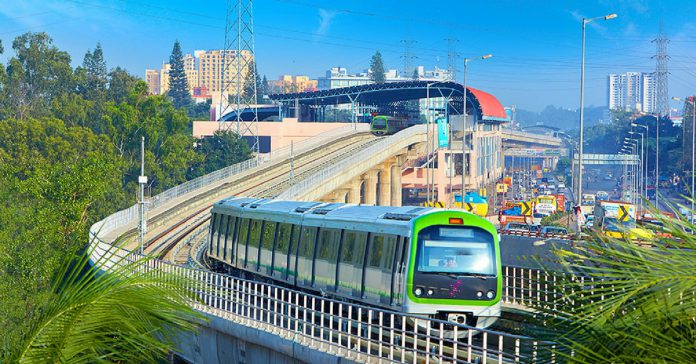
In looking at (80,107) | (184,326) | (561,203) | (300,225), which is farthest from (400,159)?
(184,326)

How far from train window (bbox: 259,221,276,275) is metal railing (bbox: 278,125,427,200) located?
29.1m

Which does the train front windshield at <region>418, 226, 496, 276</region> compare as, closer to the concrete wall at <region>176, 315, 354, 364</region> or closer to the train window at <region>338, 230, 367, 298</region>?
the train window at <region>338, 230, 367, 298</region>

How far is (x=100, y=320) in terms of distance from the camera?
17.6 feet

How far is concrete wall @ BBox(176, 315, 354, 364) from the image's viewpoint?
1878 centimetres

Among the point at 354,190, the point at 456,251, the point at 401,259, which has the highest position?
the point at 456,251

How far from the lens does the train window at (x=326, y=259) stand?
24703mm

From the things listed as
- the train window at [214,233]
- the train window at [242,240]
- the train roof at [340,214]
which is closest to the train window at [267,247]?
the train roof at [340,214]

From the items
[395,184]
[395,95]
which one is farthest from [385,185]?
[395,95]

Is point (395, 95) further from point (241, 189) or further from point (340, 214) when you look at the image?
point (340, 214)

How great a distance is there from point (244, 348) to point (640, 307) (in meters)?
17.7

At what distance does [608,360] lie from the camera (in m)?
5.21

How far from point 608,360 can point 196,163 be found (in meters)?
111

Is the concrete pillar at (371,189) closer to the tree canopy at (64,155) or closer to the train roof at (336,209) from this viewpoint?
the tree canopy at (64,155)

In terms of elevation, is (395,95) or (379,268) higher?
(395,95)
